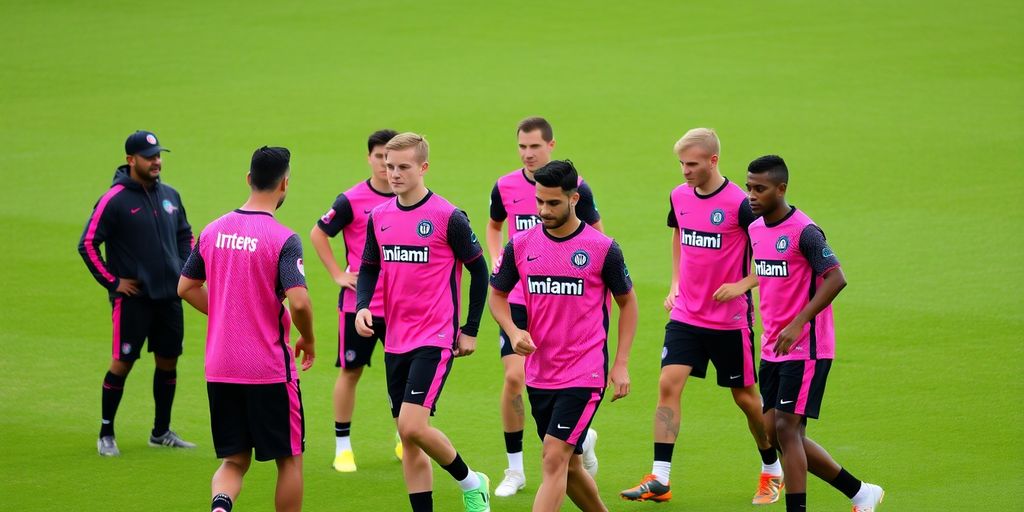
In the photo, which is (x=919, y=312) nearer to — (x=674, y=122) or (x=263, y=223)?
(x=263, y=223)

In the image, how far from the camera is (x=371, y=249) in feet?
26.6

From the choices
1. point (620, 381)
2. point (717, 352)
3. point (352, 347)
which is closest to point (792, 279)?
point (717, 352)

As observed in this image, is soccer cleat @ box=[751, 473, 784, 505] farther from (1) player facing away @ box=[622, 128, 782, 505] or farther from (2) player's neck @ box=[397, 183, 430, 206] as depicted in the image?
(2) player's neck @ box=[397, 183, 430, 206]

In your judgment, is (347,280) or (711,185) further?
(347,280)

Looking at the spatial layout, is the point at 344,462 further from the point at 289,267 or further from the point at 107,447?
the point at 289,267

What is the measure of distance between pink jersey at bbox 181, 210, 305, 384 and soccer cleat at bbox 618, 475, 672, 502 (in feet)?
8.35

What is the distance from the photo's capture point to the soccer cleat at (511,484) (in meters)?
8.88

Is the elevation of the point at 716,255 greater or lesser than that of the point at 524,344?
greater

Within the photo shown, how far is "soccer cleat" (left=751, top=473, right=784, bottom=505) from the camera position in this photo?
8.62 metres

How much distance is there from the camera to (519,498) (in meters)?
8.84

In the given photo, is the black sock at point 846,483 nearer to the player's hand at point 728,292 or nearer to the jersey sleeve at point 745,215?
the player's hand at point 728,292

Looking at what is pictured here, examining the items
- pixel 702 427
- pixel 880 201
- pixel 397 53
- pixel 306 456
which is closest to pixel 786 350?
pixel 702 427

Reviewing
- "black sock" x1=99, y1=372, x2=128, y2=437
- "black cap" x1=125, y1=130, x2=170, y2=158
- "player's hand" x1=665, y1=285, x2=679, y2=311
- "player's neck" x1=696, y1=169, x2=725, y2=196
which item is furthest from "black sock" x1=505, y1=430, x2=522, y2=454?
"black cap" x1=125, y1=130, x2=170, y2=158

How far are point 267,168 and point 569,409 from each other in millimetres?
2094
